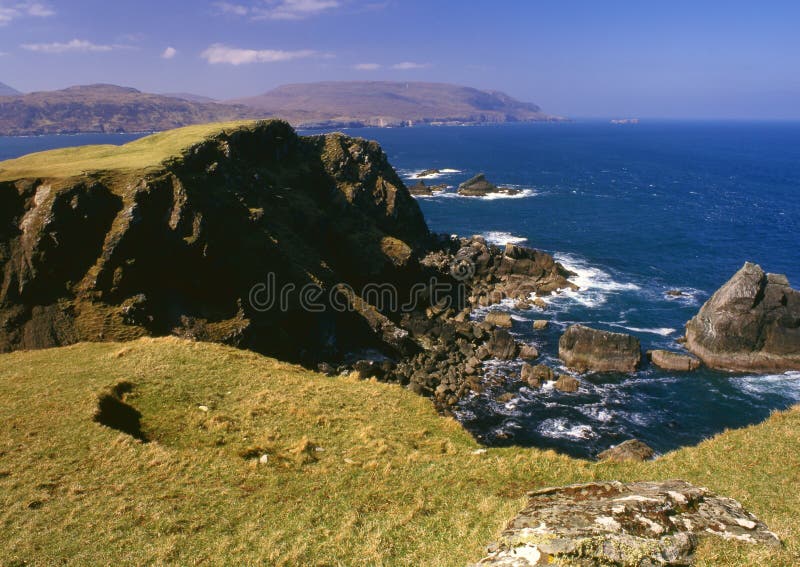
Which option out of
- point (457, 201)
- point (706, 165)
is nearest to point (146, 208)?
point (457, 201)

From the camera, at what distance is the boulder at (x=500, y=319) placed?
5709cm

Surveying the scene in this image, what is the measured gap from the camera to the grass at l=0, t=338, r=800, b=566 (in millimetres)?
13305

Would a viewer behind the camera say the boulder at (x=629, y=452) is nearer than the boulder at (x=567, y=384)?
Yes

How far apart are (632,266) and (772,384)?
3499 centimetres

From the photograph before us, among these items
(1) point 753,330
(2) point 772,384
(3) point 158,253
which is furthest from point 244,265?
(2) point 772,384

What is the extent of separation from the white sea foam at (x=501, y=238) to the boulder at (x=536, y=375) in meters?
42.6

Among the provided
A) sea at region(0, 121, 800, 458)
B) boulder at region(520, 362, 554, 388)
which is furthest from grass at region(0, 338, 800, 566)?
boulder at region(520, 362, 554, 388)

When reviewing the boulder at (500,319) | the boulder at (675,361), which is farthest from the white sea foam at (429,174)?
the boulder at (675,361)

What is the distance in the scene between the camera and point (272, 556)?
42.7ft

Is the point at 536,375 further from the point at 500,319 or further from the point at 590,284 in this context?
the point at 590,284

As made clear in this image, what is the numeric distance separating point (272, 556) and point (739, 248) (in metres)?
97.1

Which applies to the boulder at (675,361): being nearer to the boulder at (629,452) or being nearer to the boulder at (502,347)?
the boulder at (502,347)

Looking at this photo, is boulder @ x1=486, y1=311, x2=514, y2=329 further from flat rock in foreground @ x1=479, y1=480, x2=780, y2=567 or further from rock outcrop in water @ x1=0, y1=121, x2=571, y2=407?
flat rock in foreground @ x1=479, y1=480, x2=780, y2=567

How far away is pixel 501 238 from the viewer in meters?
89.9
